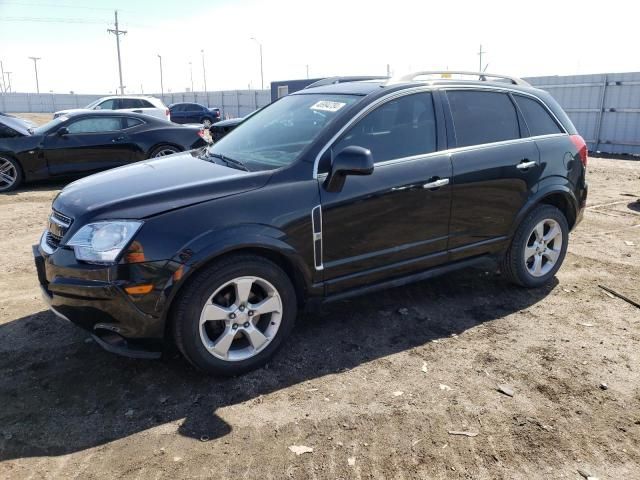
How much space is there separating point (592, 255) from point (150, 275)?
15.7 ft

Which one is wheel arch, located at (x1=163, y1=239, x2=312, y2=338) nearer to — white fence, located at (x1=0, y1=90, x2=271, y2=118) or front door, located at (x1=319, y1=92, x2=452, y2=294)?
front door, located at (x1=319, y1=92, x2=452, y2=294)

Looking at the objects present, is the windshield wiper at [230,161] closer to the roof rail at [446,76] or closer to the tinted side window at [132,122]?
the roof rail at [446,76]

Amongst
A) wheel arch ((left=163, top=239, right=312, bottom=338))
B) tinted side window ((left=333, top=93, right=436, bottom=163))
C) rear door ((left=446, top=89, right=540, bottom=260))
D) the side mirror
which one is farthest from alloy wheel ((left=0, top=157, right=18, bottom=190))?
rear door ((left=446, top=89, right=540, bottom=260))

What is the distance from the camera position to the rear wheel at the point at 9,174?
9500mm

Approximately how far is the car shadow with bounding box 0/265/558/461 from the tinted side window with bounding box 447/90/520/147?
1.39 m

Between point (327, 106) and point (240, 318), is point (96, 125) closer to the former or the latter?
point (327, 106)

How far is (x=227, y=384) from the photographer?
3303mm

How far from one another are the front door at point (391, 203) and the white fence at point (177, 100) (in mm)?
30847

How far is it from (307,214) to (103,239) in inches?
48.1

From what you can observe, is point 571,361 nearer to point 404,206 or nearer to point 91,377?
point 404,206

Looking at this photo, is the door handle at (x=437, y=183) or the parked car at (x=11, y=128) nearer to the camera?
the door handle at (x=437, y=183)

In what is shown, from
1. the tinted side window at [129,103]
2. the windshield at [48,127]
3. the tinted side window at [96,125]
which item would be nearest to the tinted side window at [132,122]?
the tinted side window at [96,125]

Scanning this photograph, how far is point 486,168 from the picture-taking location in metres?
4.21

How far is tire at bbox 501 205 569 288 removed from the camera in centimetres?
461
